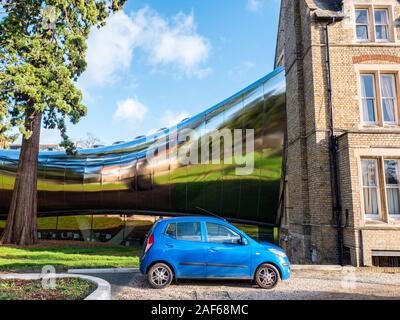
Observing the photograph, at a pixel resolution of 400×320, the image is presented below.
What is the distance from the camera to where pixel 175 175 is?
55.2ft

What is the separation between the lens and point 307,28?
12711mm

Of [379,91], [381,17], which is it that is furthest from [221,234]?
[381,17]

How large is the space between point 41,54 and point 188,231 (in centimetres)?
852

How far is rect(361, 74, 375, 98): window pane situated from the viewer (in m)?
12.0

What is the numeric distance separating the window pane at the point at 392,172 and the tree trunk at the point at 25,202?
16137 millimetres

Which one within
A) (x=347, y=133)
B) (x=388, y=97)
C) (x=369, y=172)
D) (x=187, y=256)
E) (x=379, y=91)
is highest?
(x=379, y=91)

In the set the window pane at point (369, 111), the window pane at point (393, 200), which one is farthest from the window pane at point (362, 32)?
the window pane at point (393, 200)

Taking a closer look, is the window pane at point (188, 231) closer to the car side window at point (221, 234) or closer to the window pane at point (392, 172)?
the car side window at point (221, 234)

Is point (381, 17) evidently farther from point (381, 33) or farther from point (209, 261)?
point (209, 261)

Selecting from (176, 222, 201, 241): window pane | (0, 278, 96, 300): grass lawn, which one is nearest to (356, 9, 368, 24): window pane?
(176, 222, 201, 241): window pane

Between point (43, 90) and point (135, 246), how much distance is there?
9.81m

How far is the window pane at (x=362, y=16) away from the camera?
1242cm

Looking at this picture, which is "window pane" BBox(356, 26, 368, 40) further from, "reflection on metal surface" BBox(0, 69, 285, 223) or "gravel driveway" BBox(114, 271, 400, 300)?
"gravel driveway" BBox(114, 271, 400, 300)
